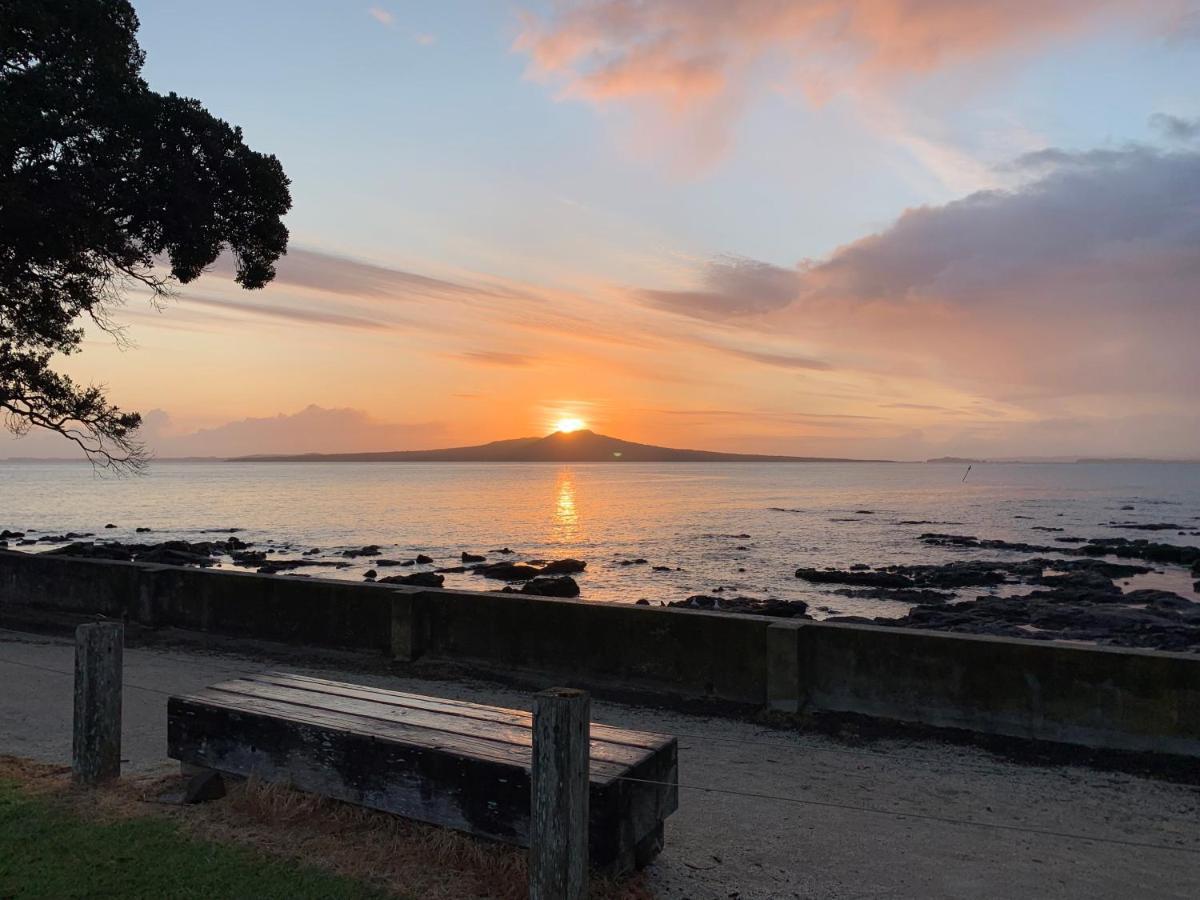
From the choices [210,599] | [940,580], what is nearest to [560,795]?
[210,599]

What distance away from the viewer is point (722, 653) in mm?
8352

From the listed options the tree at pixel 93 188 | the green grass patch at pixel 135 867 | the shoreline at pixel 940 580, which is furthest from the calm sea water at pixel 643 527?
the green grass patch at pixel 135 867

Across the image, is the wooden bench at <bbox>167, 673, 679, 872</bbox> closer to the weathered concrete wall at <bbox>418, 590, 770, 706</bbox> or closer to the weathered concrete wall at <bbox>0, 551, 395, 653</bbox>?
the weathered concrete wall at <bbox>418, 590, 770, 706</bbox>

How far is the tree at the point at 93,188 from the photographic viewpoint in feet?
38.4

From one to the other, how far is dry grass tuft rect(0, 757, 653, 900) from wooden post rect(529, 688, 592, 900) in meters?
0.42

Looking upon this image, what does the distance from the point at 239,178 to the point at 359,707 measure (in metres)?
11.0

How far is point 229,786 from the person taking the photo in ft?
Result: 17.7

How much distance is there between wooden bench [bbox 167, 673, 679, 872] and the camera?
13.9 feet

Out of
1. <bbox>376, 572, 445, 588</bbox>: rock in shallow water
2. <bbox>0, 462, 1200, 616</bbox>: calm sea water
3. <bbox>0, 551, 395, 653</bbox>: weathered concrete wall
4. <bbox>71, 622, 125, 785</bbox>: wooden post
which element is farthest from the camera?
<bbox>0, 462, 1200, 616</bbox>: calm sea water

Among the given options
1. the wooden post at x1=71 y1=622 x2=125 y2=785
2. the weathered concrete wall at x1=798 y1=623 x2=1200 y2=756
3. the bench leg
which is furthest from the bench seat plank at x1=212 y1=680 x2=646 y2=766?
the weathered concrete wall at x1=798 y1=623 x2=1200 y2=756

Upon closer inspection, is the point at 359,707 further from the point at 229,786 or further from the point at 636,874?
the point at 636,874

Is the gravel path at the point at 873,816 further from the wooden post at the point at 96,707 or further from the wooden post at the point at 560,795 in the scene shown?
the wooden post at the point at 560,795

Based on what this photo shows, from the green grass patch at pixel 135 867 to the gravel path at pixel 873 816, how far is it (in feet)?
4.88

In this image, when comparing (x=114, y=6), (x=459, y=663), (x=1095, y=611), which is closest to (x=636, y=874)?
(x=459, y=663)
